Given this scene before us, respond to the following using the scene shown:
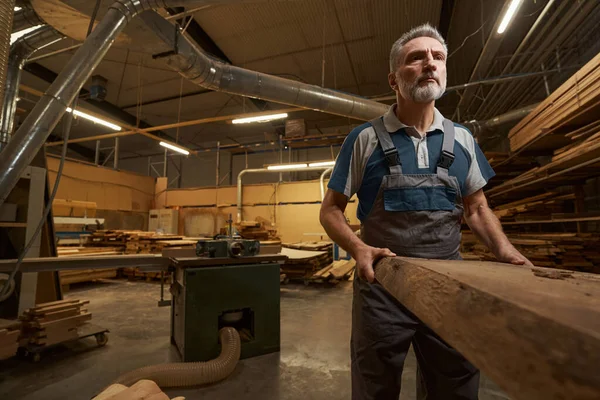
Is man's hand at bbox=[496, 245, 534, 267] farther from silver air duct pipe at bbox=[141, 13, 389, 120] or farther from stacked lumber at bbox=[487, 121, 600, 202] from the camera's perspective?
silver air duct pipe at bbox=[141, 13, 389, 120]

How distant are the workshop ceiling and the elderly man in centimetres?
407

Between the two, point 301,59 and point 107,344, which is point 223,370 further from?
point 301,59

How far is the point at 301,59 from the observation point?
8.93m

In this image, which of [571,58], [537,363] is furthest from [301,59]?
[537,363]

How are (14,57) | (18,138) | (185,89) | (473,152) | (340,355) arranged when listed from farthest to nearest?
1. (185,89)
2. (14,57)
3. (340,355)
4. (18,138)
5. (473,152)

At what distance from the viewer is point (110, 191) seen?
11523mm

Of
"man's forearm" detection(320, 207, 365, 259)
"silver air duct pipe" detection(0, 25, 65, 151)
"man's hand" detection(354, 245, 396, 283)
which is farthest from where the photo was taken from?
"silver air duct pipe" detection(0, 25, 65, 151)

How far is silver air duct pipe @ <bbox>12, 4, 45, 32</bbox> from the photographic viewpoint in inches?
164

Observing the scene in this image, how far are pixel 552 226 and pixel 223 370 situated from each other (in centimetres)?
757

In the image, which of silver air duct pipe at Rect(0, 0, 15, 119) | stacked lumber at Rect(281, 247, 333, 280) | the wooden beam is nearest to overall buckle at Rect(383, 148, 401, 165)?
the wooden beam

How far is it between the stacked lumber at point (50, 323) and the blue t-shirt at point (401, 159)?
11.6ft

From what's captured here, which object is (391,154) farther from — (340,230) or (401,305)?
(401,305)

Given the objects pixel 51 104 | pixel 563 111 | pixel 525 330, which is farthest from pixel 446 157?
pixel 563 111

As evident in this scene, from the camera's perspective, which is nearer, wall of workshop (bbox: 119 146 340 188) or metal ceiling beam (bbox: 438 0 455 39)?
metal ceiling beam (bbox: 438 0 455 39)
